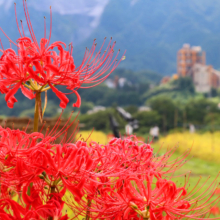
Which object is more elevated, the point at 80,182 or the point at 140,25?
the point at 140,25

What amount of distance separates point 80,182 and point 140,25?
54.7 m

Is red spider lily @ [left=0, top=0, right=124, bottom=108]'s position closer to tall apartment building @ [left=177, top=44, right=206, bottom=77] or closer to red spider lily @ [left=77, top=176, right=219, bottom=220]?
red spider lily @ [left=77, top=176, right=219, bottom=220]

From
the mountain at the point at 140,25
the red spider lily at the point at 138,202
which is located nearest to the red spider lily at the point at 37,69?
the red spider lily at the point at 138,202

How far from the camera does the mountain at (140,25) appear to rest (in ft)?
147

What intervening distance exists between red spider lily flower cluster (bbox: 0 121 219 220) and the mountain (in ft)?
137

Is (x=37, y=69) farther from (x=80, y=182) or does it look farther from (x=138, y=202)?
(x=138, y=202)

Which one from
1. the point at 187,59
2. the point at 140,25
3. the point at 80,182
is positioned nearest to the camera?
the point at 80,182

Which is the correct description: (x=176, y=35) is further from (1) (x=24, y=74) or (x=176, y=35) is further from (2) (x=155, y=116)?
(1) (x=24, y=74)

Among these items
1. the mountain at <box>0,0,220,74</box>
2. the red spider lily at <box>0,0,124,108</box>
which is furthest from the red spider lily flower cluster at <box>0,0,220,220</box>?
the mountain at <box>0,0,220,74</box>

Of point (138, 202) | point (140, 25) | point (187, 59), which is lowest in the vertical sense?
point (138, 202)

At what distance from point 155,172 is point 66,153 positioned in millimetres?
252

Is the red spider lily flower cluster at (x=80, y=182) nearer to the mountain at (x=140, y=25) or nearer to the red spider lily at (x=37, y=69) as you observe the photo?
the red spider lily at (x=37, y=69)

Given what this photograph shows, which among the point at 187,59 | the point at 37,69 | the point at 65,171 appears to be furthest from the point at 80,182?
the point at 187,59

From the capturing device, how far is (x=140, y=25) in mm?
53156
